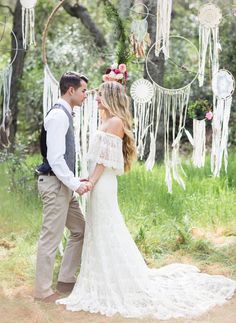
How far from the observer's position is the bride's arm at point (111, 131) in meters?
4.08

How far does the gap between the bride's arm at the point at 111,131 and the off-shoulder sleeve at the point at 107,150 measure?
1.0 inches

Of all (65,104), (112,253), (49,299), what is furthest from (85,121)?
(49,299)

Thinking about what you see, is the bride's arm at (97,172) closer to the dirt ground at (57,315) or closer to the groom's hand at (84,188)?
the groom's hand at (84,188)

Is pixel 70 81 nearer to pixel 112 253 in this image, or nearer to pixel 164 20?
pixel 164 20

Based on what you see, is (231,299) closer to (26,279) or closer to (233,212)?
(26,279)

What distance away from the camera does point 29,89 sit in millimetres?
10328

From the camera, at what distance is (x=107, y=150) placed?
4.09 meters

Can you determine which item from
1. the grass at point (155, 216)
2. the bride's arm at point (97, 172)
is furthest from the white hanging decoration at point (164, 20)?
the grass at point (155, 216)

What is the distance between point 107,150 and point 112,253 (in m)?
0.65

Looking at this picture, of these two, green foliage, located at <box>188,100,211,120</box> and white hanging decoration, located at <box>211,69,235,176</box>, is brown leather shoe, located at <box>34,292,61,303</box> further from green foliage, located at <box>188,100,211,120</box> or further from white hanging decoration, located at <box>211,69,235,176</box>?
green foliage, located at <box>188,100,211,120</box>

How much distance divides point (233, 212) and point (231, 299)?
72.8 inches

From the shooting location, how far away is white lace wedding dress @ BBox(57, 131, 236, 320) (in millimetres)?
4012

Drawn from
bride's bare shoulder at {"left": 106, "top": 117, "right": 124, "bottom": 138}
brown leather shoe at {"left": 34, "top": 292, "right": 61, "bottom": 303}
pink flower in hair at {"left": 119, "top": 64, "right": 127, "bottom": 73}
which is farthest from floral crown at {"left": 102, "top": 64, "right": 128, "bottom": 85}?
brown leather shoe at {"left": 34, "top": 292, "right": 61, "bottom": 303}

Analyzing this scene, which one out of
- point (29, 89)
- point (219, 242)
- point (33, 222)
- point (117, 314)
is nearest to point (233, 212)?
point (219, 242)
